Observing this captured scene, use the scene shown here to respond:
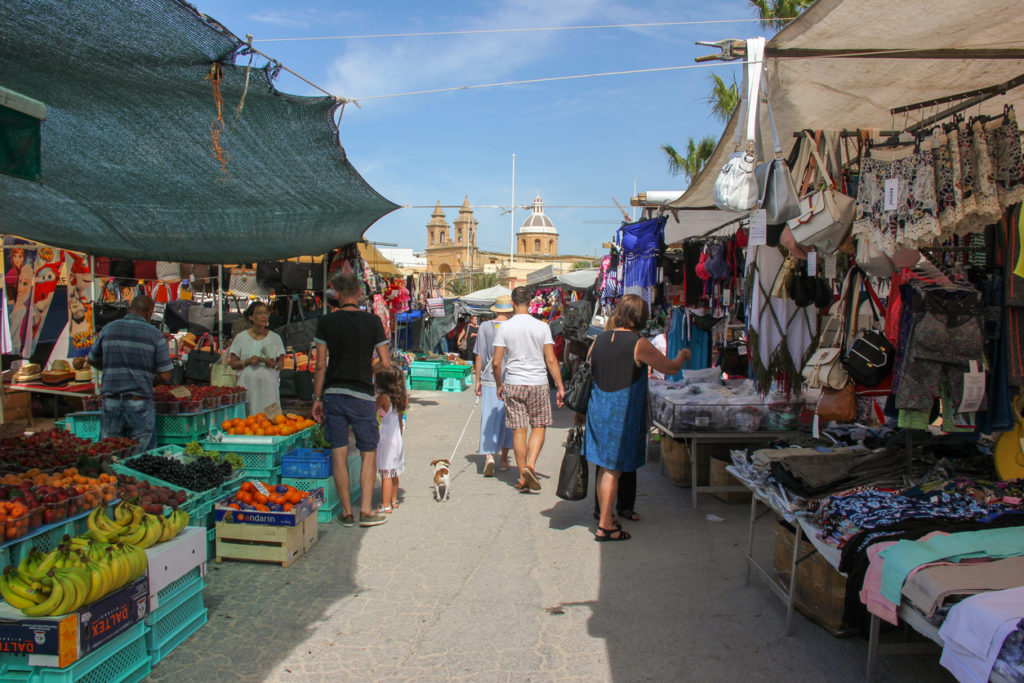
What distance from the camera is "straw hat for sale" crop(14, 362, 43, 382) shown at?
970 cm

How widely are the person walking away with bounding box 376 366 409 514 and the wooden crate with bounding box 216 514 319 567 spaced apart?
1.13 m

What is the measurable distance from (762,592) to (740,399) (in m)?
2.15

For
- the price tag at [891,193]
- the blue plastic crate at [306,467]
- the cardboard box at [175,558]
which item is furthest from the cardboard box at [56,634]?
the price tag at [891,193]

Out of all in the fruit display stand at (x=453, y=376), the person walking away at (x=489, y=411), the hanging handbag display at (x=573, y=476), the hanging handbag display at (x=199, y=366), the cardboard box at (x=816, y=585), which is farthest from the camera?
the fruit display stand at (x=453, y=376)

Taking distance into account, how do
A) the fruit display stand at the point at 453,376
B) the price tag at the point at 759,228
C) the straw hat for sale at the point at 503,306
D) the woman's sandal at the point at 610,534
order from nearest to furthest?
the price tag at the point at 759,228, the woman's sandal at the point at 610,534, the straw hat for sale at the point at 503,306, the fruit display stand at the point at 453,376

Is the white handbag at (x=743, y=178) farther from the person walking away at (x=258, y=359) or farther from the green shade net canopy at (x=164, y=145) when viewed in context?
the person walking away at (x=258, y=359)

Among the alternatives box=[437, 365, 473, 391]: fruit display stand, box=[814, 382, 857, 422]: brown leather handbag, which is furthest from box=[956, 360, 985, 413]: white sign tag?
box=[437, 365, 473, 391]: fruit display stand

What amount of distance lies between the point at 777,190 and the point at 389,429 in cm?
361

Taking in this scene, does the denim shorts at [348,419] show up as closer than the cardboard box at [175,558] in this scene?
No

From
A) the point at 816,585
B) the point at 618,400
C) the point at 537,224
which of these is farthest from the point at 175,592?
the point at 537,224

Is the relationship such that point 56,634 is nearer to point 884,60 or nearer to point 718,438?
point 884,60

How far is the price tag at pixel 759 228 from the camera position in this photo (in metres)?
4.19

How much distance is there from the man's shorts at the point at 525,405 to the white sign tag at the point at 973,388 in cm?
357

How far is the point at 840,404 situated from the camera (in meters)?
4.06
